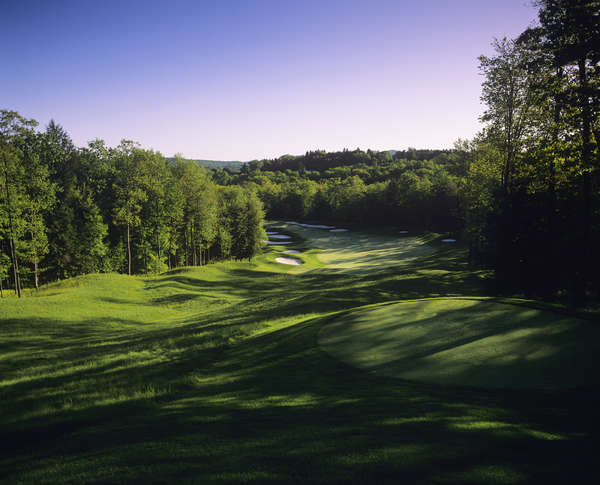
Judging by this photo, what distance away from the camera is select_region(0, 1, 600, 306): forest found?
601 inches

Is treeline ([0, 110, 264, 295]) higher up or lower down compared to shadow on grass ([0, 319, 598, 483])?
higher up

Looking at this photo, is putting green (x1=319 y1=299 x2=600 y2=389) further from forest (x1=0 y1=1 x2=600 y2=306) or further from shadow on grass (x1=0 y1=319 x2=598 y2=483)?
forest (x1=0 y1=1 x2=600 y2=306)

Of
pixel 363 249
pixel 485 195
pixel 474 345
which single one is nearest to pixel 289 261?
pixel 363 249

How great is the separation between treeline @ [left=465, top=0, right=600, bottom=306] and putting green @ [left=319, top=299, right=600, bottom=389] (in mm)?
8586

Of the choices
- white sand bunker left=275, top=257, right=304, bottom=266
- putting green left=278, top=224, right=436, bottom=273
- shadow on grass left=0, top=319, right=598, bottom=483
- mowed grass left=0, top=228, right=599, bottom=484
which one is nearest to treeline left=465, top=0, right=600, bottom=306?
mowed grass left=0, top=228, right=599, bottom=484

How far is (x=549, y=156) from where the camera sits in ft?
56.4

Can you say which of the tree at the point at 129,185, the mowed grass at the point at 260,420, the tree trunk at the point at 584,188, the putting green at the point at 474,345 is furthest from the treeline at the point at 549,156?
the tree at the point at 129,185

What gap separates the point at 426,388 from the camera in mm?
7582

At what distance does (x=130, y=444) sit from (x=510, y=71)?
95.0ft

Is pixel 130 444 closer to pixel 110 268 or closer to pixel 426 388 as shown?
pixel 426 388

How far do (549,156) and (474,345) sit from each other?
13.8 m

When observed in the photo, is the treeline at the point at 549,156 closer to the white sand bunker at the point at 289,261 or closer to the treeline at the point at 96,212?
the white sand bunker at the point at 289,261

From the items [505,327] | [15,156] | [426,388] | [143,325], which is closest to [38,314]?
[143,325]

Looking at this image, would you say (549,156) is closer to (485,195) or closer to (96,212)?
(485,195)
